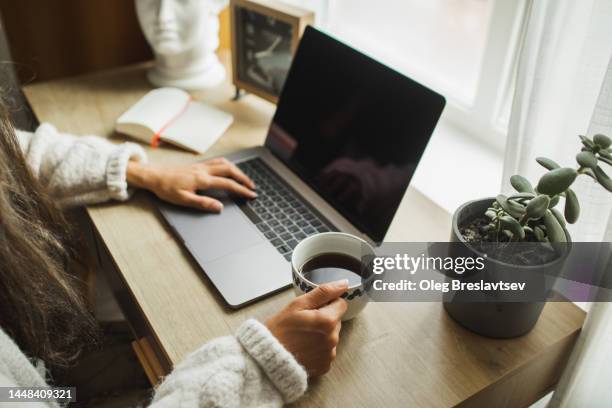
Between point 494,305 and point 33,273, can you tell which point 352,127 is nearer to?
point 494,305

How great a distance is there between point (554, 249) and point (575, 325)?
0.51ft

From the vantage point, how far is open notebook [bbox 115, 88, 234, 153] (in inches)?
42.6

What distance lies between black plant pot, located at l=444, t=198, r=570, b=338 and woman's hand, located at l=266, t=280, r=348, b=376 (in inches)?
6.1

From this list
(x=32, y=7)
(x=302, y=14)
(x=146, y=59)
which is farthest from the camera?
(x=146, y=59)

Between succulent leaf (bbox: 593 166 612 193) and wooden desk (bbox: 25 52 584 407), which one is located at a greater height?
succulent leaf (bbox: 593 166 612 193)

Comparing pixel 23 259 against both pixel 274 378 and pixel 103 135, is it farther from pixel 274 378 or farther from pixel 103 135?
pixel 103 135

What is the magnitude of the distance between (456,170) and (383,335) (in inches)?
19.8

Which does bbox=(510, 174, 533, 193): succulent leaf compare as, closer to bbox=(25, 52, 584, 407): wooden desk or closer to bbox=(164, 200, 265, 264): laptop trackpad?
bbox=(25, 52, 584, 407): wooden desk

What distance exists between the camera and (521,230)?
24.9 inches

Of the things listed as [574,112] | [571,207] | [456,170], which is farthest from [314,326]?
[456,170]

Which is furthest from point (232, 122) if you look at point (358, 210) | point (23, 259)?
point (23, 259)

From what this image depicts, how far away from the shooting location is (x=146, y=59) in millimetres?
1488

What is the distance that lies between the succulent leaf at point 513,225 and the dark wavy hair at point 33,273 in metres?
0.59

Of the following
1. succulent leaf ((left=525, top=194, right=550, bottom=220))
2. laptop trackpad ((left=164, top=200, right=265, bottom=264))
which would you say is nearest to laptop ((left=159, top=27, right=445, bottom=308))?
laptop trackpad ((left=164, top=200, right=265, bottom=264))
